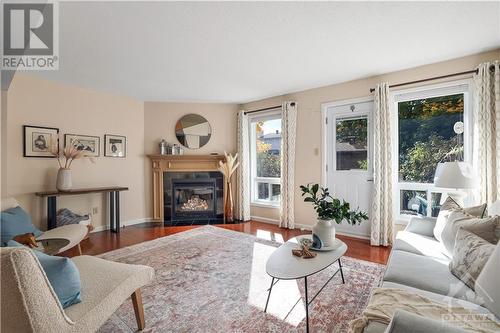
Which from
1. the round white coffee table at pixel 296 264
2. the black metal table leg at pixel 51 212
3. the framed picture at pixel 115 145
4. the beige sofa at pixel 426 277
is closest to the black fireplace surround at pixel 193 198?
the framed picture at pixel 115 145

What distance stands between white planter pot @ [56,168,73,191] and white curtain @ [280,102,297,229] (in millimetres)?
3396

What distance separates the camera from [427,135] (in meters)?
3.20

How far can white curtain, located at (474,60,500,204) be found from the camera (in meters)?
2.62

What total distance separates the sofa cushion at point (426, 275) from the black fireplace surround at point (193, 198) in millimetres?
3614

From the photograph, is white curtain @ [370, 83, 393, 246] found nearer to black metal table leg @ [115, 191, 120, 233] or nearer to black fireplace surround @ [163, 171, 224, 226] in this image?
black fireplace surround @ [163, 171, 224, 226]

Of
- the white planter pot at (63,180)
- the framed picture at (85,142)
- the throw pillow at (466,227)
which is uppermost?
the framed picture at (85,142)

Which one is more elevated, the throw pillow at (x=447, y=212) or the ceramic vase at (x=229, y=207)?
the throw pillow at (x=447, y=212)

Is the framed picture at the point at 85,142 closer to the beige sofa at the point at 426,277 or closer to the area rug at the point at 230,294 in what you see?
the area rug at the point at 230,294

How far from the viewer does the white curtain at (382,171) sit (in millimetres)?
3291

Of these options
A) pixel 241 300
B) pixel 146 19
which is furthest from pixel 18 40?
pixel 241 300

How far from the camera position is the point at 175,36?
237 centimetres

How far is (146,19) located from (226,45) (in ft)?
2.64

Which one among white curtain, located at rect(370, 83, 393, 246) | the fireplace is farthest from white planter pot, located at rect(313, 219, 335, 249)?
the fireplace
